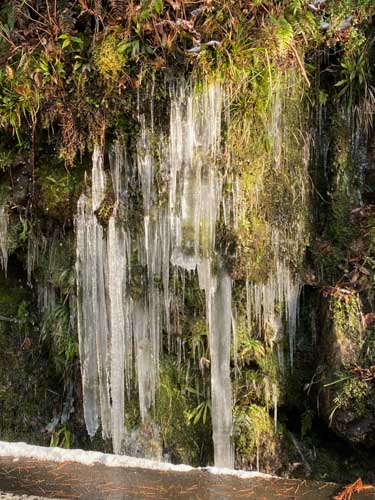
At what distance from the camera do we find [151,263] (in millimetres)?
5949

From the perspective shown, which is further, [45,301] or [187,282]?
[45,301]

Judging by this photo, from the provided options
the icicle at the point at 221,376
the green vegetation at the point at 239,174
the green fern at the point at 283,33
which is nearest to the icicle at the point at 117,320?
the green vegetation at the point at 239,174

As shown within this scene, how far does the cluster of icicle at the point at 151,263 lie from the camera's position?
574 cm

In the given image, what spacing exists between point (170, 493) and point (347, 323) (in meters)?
2.52

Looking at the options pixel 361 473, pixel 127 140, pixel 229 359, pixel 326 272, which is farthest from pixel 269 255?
pixel 361 473

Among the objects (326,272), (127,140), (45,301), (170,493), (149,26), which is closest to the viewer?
(170,493)

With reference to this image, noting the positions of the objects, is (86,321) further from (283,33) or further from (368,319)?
(283,33)

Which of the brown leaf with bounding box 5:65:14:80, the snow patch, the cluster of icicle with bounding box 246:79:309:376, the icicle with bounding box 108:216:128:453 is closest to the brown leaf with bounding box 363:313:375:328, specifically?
the cluster of icicle with bounding box 246:79:309:376

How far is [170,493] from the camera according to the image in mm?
4457

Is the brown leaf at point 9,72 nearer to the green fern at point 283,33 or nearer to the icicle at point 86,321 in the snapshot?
the icicle at point 86,321

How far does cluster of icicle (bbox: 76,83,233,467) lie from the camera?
5.74 m

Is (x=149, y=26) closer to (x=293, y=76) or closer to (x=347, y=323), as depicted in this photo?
(x=293, y=76)

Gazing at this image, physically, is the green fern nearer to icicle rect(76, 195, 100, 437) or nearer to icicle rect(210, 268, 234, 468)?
icicle rect(210, 268, 234, 468)

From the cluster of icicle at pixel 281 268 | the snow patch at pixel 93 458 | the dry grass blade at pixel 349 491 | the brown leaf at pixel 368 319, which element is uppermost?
the cluster of icicle at pixel 281 268
